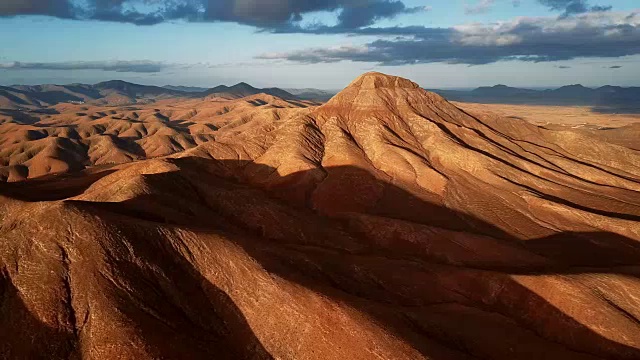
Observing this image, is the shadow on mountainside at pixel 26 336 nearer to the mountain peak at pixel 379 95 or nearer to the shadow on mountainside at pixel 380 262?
the shadow on mountainside at pixel 380 262

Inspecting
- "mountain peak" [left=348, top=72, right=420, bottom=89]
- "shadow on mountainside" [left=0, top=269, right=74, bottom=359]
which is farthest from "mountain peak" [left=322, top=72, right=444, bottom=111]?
"shadow on mountainside" [left=0, top=269, right=74, bottom=359]

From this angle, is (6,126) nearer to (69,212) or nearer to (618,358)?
(69,212)

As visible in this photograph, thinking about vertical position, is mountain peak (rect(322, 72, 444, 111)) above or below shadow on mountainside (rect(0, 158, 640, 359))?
above

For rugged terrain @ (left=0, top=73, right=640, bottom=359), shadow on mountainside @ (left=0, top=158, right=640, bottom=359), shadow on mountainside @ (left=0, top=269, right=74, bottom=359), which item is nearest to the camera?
shadow on mountainside @ (left=0, top=269, right=74, bottom=359)

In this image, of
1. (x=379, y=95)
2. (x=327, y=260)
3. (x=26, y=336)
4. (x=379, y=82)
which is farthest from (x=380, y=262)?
(x=379, y=82)

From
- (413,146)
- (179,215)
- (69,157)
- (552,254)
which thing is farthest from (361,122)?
(69,157)

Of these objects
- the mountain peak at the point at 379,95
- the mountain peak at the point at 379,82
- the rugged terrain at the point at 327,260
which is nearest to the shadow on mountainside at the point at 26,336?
the rugged terrain at the point at 327,260

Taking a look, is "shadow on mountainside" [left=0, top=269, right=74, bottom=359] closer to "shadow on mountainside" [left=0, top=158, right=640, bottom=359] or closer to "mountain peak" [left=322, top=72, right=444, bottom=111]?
"shadow on mountainside" [left=0, top=158, right=640, bottom=359]
